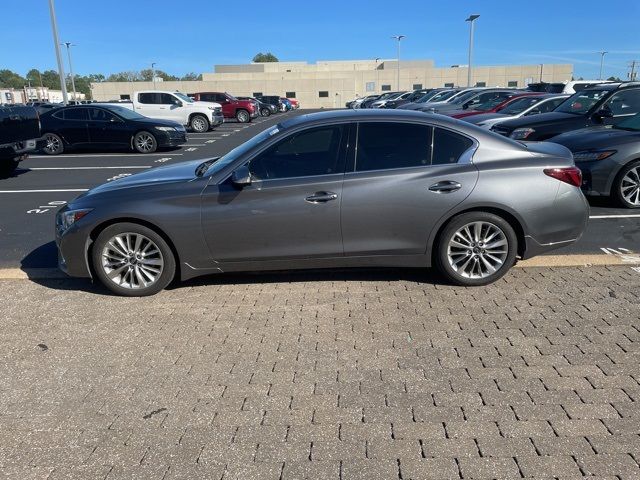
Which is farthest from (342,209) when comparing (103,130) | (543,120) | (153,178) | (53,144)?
(53,144)

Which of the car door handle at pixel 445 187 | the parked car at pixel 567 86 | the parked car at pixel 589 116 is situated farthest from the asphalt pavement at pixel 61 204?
the parked car at pixel 567 86

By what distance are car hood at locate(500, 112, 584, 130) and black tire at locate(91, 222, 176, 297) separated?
7.59 metres

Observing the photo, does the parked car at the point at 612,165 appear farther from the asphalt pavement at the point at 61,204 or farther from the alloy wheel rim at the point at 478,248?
the alloy wheel rim at the point at 478,248

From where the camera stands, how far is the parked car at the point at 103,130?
15516mm

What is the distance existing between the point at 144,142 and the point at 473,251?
13.2m

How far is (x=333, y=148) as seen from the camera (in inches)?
182

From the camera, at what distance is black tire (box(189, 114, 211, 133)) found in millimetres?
23984

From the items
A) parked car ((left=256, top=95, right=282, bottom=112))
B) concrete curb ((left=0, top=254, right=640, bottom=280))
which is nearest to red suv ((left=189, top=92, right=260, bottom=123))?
parked car ((left=256, top=95, right=282, bottom=112))

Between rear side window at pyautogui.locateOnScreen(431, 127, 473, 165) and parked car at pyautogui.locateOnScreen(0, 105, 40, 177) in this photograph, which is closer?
rear side window at pyautogui.locateOnScreen(431, 127, 473, 165)

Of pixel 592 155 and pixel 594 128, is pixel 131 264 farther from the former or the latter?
pixel 594 128

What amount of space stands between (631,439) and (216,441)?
84.2 inches

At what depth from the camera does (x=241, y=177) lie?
14.5ft

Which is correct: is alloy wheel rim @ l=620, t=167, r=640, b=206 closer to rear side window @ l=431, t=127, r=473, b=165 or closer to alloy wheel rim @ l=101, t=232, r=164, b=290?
rear side window @ l=431, t=127, r=473, b=165

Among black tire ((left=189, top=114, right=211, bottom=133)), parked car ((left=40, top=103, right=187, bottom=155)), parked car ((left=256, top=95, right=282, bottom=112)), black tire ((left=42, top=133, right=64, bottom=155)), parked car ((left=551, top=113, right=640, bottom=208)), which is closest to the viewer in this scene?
parked car ((left=551, top=113, right=640, bottom=208))
